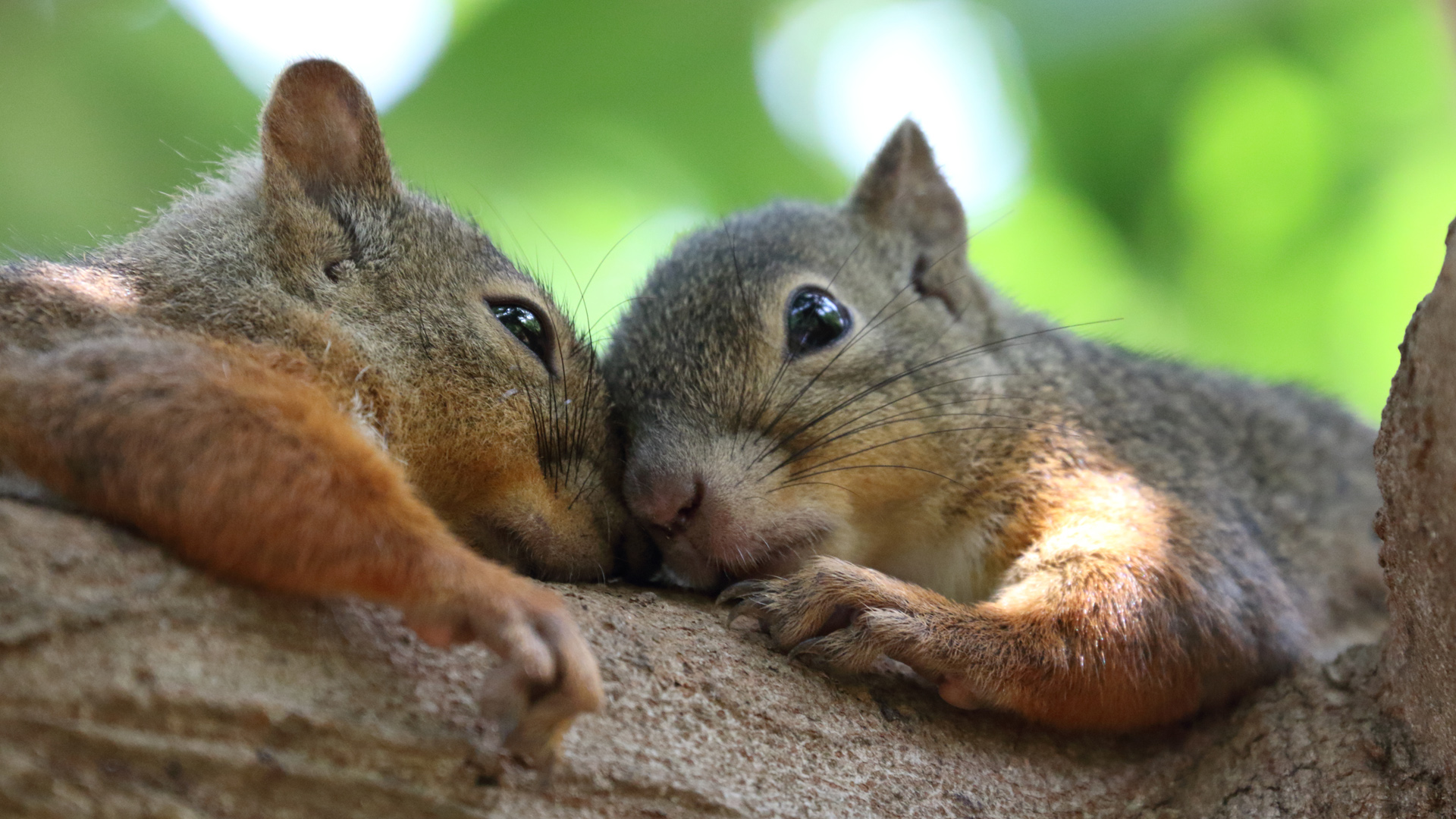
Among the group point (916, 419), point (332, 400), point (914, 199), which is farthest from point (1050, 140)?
point (332, 400)

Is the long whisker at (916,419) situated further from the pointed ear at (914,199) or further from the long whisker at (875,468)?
the pointed ear at (914,199)

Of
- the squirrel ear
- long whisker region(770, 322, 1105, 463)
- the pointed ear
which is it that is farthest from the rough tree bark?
the pointed ear

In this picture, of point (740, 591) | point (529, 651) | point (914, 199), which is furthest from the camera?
point (914, 199)

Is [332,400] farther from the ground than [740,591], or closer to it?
farther from the ground

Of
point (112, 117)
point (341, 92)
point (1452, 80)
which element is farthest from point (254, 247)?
point (1452, 80)

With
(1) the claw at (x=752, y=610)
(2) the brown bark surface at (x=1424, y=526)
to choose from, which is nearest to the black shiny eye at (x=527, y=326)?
(1) the claw at (x=752, y=610)

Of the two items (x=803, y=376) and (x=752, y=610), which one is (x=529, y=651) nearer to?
(x=752, y=610)

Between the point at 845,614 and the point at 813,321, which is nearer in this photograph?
the point at 845,614
